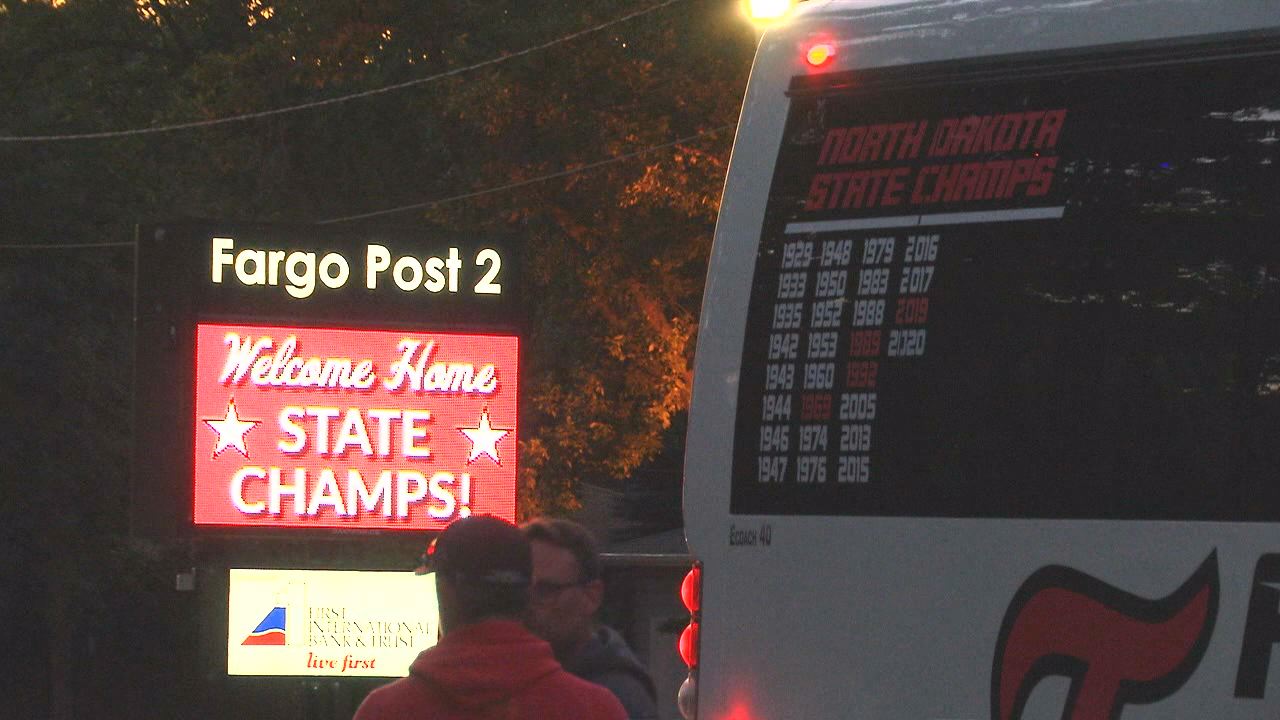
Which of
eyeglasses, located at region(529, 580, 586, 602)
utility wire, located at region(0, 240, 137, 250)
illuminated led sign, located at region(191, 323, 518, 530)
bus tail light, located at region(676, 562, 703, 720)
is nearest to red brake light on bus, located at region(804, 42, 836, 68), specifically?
bus tail light, located at region(676, 562, 703, 720)

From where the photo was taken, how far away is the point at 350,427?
50.8ft

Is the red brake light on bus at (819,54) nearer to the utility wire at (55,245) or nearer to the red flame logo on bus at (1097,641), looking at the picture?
the red flame logo on bus at (1097,641)

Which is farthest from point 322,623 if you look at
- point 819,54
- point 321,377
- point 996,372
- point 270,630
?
point 996,372

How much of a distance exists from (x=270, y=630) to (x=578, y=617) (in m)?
11.1

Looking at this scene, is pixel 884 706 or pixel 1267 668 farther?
pixel 884 706

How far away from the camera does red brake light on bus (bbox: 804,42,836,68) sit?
18.1ft

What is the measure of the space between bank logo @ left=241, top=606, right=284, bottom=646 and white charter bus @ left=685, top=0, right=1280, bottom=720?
435 inches

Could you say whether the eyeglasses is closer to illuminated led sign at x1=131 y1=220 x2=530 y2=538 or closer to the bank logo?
illuminated led sign at x1=131 y1=220 x2=530 y2=538

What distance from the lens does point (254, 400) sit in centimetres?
1543

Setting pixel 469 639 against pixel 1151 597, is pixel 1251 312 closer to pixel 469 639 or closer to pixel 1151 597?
pixel 1151 597

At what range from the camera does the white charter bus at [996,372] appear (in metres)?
4.76

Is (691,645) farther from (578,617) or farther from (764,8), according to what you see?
(764,8)

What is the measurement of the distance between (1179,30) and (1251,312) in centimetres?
72

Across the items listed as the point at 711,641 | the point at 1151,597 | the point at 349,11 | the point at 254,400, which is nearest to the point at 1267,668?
the point at 1151,597
